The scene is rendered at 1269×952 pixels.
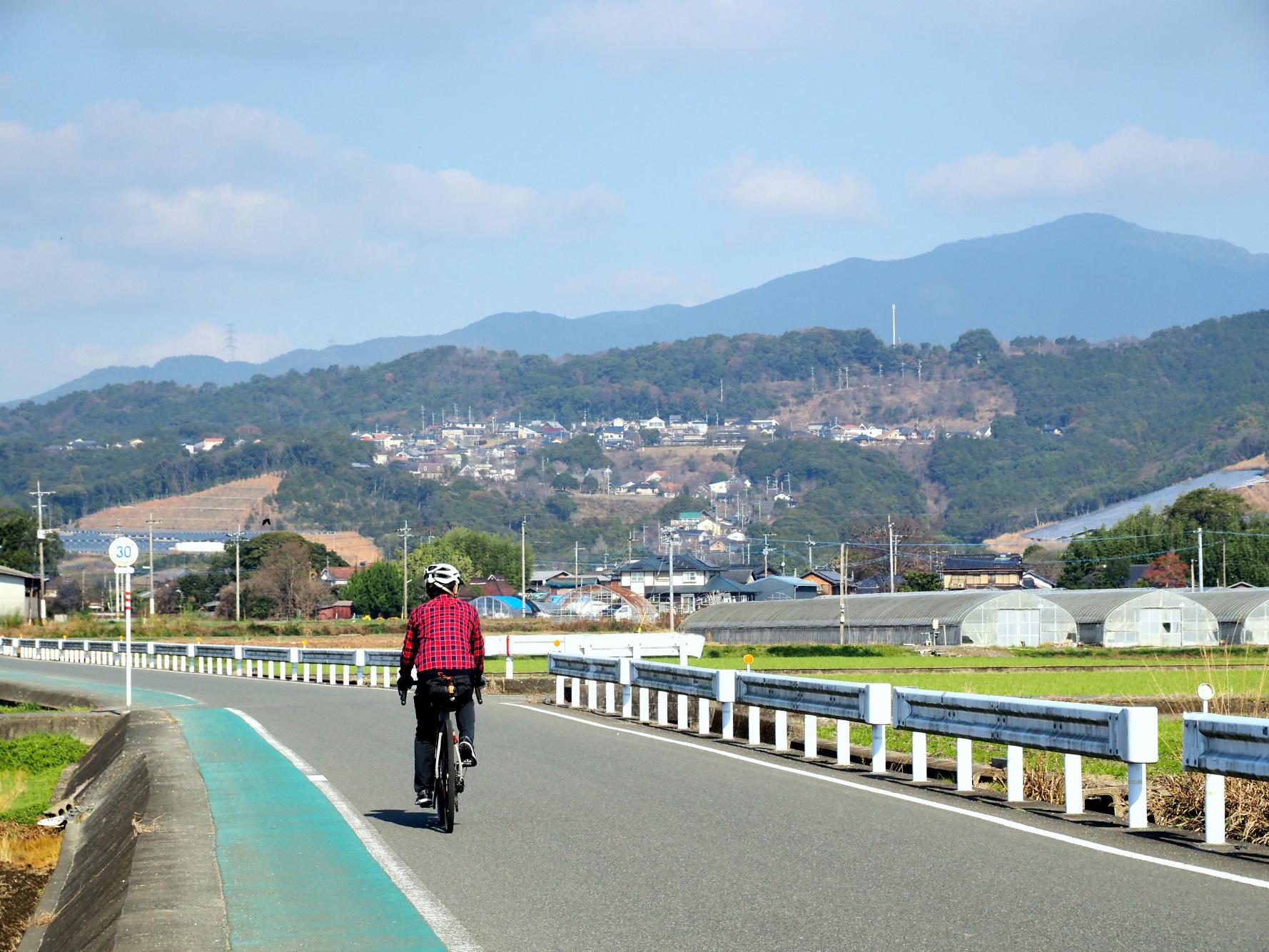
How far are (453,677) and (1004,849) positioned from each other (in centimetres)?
381

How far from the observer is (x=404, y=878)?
371 inches

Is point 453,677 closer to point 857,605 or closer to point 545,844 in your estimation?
point 545,844

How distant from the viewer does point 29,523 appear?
13175 centimetres

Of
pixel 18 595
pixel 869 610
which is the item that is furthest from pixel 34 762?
pixel 18 595

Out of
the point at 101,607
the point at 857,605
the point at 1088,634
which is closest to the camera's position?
the point at 1088,634

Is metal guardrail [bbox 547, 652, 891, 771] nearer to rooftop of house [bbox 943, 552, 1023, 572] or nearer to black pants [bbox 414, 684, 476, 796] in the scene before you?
black pants [bbox 414, 684, 476, 796]

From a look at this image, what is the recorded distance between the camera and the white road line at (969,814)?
9203 mm

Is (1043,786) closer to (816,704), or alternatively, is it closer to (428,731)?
(816,704)

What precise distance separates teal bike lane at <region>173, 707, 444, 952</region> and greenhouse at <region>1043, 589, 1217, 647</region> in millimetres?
75960

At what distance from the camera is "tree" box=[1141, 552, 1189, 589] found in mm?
136875

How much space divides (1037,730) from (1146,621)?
254 ft

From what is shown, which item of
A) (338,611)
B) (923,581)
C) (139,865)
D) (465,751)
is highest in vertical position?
(465,751)

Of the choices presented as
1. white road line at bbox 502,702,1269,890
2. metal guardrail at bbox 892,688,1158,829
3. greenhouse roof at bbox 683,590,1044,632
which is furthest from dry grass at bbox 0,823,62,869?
greenhouse roof at bbox 683,590,1044,632

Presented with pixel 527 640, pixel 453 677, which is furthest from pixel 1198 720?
pixel 527 640
